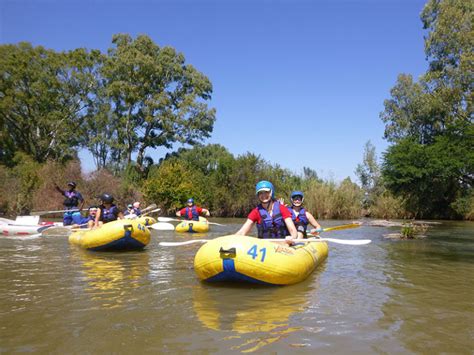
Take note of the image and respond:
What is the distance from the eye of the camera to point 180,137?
32.0 m

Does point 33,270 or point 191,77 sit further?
point 191,77

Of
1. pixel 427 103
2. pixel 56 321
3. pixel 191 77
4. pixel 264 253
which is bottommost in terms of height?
pixel 56 321

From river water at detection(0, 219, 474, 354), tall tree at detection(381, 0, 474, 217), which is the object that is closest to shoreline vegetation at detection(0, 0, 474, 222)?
tall tree at detection(381, 0, 474, 217)

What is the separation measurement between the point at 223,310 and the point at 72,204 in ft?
26.9

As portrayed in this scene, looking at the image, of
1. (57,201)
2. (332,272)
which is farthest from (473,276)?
(57,201)

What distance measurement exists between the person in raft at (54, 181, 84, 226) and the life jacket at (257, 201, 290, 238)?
255 inches

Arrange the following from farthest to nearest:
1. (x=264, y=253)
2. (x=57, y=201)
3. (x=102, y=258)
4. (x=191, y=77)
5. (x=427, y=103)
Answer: (x=191, y=77) < (x=427, y=103) < (x=57, y=201) < (x=102, y=258) < (x=264, y=253)

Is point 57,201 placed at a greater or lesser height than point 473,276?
greater

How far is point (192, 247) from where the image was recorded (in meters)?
9.77

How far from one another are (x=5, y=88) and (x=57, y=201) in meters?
12.3

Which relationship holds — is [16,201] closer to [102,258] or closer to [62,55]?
[62,55]

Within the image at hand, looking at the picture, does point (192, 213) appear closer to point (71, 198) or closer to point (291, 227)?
point (71, 198)

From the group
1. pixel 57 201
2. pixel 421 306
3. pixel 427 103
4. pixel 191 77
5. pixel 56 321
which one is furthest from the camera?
pixel 191 77

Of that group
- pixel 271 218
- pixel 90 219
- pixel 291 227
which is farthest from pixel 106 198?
pixel 291 227
